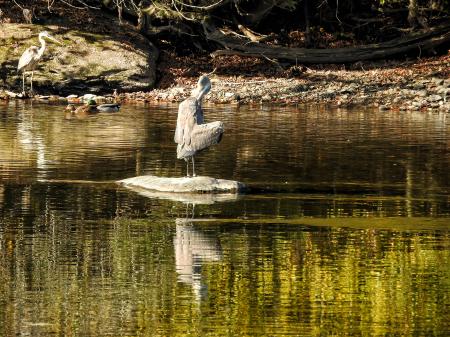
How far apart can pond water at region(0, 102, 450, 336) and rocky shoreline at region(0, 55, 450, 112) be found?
1030 cm

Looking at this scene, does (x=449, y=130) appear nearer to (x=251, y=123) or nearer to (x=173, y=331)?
(x=251, y=123)

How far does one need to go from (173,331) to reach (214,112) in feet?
79.7

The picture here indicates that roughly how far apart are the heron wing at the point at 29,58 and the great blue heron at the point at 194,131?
65.2 ft

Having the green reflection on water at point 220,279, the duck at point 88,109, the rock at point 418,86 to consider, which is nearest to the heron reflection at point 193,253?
the green reflection on water at point 220,279

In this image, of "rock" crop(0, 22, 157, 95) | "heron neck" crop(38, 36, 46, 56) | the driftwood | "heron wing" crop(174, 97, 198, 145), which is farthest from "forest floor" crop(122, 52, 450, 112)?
"heron wing" crop(174, 97, 198, 145)

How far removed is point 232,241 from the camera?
14219 millimetres

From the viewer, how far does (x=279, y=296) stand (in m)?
11.3

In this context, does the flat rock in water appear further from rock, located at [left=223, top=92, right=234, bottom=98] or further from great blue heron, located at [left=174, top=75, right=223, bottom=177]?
rock, located at [left=223, top=92, right=234, bottom=98]

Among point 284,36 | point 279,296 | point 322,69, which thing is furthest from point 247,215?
point 284,36

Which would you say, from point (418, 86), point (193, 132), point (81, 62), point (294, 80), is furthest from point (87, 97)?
point (193, 132)

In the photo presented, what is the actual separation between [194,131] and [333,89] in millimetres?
20833

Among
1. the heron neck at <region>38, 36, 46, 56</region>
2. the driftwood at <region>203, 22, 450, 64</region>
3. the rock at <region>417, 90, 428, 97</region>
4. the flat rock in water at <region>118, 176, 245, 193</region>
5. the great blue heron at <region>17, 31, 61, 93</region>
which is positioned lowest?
the flat rock in water at <region>118, 176, 245, 193</region>

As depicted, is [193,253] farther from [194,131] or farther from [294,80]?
[294,80]

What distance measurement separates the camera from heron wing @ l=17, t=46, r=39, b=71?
125 ft
